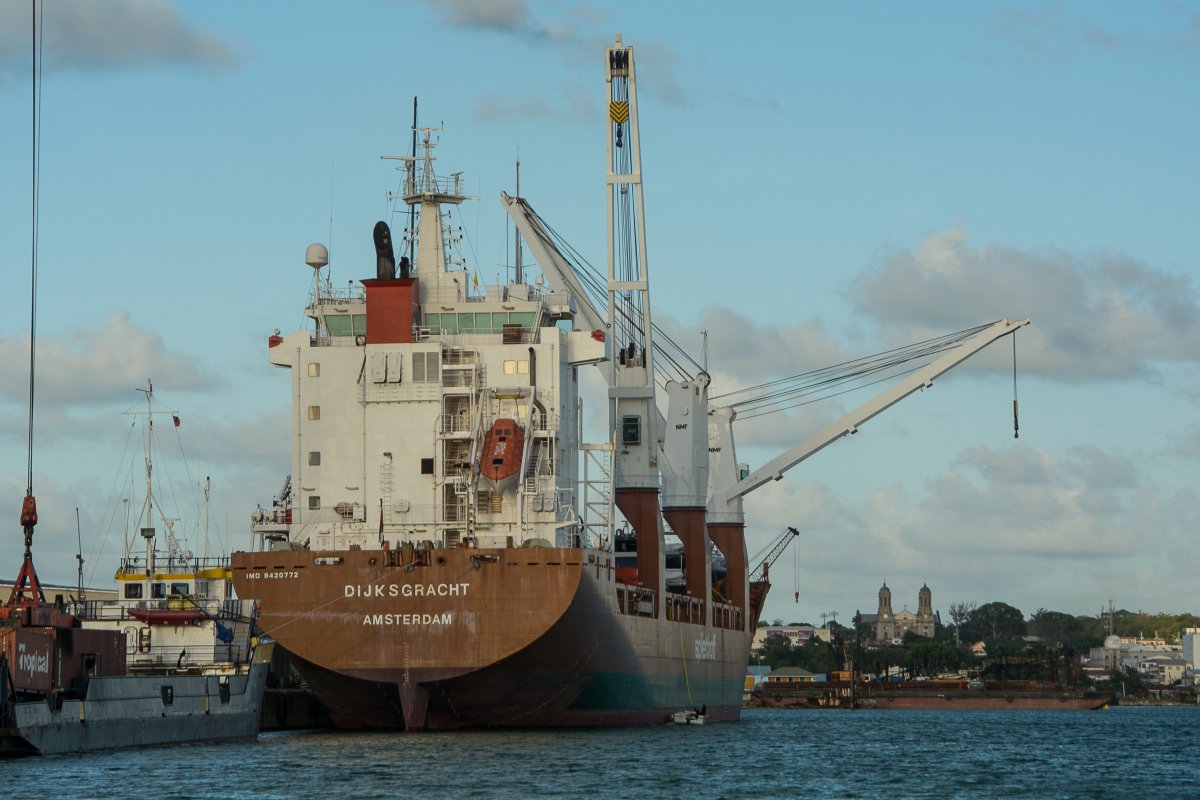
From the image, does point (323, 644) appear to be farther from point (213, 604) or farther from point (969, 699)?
point (969, 699)

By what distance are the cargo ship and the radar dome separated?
0.05m

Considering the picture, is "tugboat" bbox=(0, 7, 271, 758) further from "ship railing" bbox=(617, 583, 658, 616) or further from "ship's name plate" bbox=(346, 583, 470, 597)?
"ship railing" bbox=(617, 583, 658, 616)

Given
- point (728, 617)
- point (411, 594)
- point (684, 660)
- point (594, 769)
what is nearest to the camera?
point (594, 769)

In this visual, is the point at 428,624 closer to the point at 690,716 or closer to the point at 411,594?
the point at 411,594

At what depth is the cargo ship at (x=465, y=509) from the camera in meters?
42.8

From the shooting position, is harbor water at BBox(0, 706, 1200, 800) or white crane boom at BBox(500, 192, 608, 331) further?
white crane boom at BBox(500, 192, 608, 331)

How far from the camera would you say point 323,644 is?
4284 centimetres

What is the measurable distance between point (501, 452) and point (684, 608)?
1364 centimetres

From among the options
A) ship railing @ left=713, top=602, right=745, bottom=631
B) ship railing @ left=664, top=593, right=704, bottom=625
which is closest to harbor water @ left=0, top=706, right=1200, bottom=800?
ship railing @ left=664, top=593, right=704, bottom=625

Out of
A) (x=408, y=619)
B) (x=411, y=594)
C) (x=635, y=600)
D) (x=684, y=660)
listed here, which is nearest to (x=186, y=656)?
(x=408, y=619)

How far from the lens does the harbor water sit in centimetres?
3253

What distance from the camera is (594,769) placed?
36.3 meters

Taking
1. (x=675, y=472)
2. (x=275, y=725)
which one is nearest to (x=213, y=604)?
(x=275, y=725)

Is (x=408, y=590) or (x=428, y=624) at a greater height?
(x=408, y=590)
